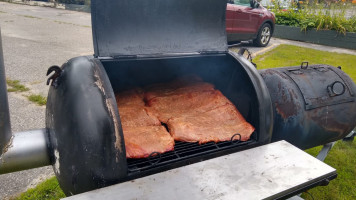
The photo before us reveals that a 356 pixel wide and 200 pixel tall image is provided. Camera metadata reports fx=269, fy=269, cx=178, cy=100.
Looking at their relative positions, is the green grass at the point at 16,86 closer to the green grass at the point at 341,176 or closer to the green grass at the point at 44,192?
the green grass at the point at 44,192

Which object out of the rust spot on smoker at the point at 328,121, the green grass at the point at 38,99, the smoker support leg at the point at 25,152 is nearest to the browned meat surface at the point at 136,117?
the smoker support leg at the point at 25,152

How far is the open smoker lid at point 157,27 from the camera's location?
190 centimetres

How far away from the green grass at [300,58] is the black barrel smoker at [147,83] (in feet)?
13.9

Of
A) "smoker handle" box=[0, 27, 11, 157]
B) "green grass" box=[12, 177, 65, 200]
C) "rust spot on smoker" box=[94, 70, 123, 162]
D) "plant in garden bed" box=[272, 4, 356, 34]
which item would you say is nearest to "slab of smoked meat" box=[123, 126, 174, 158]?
"rust spot on smoker" box=[94, 70, 123, 162]

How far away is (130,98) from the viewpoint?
90.1 inches

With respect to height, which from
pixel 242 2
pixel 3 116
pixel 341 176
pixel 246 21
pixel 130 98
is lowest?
pixel 341 176

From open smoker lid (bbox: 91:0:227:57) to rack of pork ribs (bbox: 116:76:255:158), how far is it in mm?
410

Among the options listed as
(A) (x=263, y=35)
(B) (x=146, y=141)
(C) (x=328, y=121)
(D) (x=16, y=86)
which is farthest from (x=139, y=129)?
(A) (x=263, y=35)

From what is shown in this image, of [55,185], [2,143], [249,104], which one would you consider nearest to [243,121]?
[249,104]

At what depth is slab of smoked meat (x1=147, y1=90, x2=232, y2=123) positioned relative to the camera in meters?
2.26

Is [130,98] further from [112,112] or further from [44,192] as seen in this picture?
[44,192]

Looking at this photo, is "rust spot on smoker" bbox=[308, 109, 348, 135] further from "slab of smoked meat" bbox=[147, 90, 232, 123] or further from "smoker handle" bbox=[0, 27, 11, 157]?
"smoker handle" bbox=[0, 27, 11, 157]

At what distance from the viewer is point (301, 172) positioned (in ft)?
4.83

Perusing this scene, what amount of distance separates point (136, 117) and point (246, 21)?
23.9 ft
